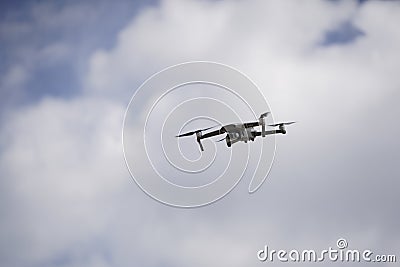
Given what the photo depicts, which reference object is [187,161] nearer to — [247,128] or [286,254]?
[247,128]

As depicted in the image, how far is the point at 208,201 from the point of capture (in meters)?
6.84

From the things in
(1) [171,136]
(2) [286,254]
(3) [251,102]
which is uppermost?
(3) [251,102]

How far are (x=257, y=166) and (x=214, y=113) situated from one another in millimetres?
772

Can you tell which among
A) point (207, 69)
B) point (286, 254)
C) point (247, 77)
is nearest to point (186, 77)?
point (207, 69)

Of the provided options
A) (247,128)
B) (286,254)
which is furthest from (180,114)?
(286,254)

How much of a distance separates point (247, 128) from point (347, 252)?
1.74 m

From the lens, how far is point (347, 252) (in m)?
6.62

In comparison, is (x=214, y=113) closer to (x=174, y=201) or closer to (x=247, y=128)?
(x=247, y=128)

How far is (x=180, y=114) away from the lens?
684 cm

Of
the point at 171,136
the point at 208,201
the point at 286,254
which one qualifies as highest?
the point at 171,136

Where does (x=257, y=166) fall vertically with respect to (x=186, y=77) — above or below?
below

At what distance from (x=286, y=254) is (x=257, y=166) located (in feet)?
3.35

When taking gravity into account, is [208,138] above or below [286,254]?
above

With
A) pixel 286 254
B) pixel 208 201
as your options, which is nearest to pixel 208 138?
pixel 208 201
